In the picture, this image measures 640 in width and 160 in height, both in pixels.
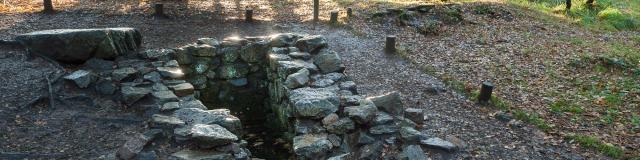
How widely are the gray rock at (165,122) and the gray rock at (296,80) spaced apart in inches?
83.8

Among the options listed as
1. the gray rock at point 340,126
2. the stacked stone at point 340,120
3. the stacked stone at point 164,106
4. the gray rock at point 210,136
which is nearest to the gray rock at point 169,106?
the stacked stone at point 164,106

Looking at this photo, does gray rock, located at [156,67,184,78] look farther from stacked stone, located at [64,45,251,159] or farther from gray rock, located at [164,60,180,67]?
gray rock, located at [164,60,180,67]

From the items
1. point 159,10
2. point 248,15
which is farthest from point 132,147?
point 159,10

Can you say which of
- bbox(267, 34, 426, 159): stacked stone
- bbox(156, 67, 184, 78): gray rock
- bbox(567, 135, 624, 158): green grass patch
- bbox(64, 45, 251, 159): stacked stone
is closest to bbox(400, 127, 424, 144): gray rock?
bbox(267, 34, 426, 159): stacked stone

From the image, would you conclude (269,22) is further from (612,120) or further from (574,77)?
(612,120)

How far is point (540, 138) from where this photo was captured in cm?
831

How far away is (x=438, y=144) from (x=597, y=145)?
2.85m

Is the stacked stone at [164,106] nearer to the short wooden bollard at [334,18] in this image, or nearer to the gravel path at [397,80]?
the gravel path at [397,80]

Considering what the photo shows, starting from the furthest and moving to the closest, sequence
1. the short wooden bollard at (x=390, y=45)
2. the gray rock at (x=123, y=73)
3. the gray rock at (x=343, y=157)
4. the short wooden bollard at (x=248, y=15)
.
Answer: the short wooden bollard at (x=248, y=15)
the short wooden bollard at (x=390, y=45)
the gray rock at (x=123, y=73)
the gray rock at (x=343, y=157)

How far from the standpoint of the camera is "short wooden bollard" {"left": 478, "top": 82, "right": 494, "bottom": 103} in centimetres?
982

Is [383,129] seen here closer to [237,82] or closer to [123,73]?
[123,73]

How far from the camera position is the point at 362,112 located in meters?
7.32

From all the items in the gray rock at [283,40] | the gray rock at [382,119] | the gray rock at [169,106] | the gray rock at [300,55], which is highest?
the gray rock at [283,40]

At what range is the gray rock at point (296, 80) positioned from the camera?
8.61 metres
